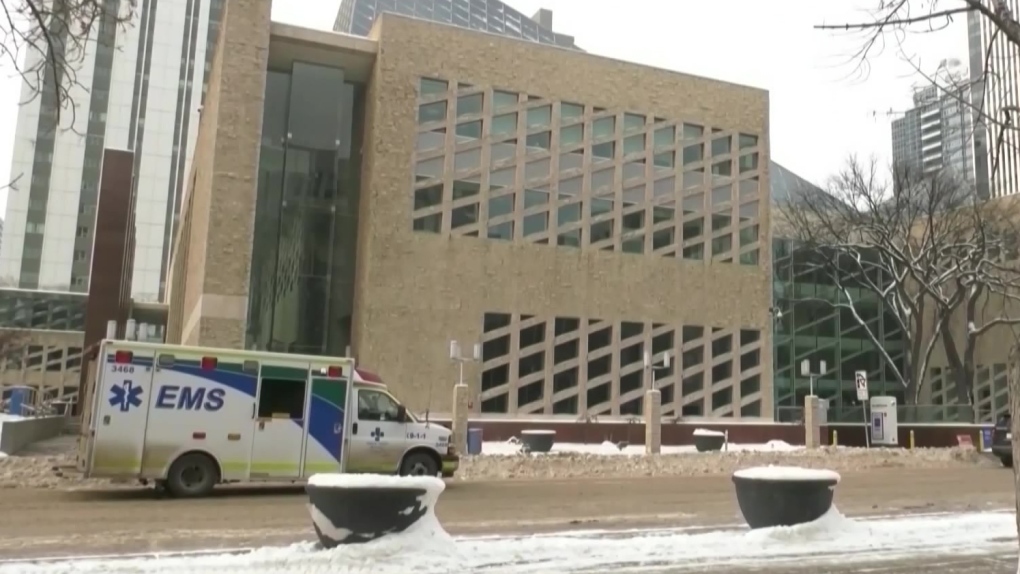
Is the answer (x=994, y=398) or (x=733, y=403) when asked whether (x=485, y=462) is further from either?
(x=994, y=398)

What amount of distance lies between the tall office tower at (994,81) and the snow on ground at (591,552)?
4.28 m

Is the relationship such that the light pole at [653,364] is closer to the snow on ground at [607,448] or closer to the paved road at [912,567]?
the snow on ground at [607,448]

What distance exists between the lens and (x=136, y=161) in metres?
125

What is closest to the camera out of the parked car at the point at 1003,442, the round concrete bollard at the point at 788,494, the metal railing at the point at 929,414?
the round concrete bollard at the point at 788,494

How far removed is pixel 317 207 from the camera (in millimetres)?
36812

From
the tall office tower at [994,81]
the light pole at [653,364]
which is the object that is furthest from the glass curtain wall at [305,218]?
the tall office tower at [994,81]

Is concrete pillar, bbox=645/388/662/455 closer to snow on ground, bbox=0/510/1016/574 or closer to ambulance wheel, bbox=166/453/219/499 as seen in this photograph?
ambulance wheel, bbox=166/453/219/499

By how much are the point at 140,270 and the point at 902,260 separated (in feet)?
382

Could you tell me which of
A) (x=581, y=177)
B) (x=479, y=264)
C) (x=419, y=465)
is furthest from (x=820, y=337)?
(x=419, y=465)

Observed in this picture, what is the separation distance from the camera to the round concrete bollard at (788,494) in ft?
32.4

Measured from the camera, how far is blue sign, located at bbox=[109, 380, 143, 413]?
15.3 meters

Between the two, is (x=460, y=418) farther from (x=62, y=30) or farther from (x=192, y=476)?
(x=62, y=30)

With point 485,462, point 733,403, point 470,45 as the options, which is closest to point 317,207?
point 470,45

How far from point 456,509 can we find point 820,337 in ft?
129
